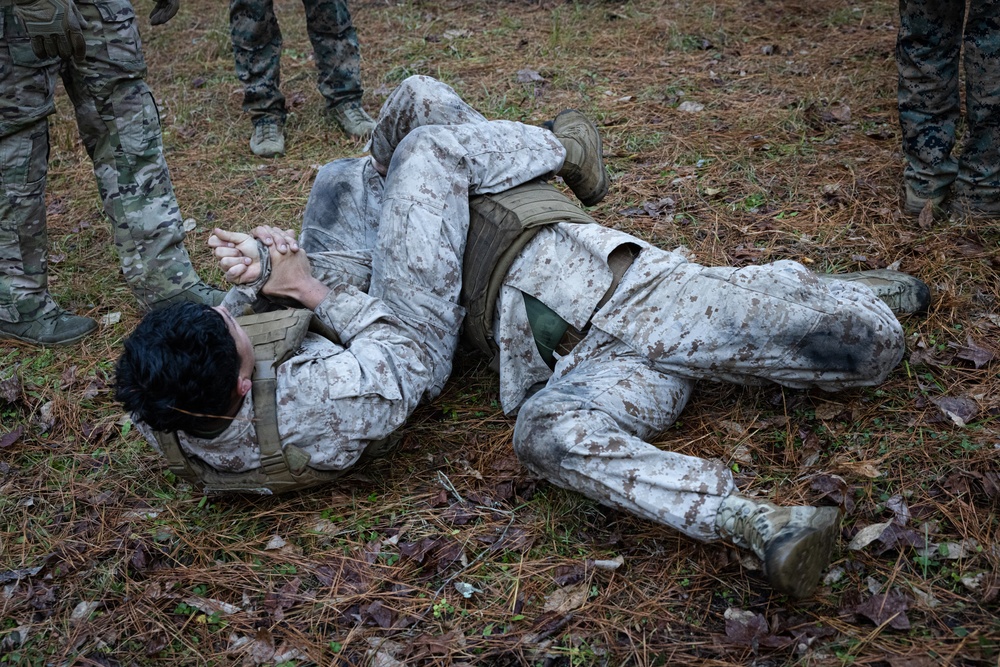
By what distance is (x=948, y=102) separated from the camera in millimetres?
4199

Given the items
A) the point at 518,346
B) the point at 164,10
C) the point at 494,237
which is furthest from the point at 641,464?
the point at 164,10

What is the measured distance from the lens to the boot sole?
7.70ft

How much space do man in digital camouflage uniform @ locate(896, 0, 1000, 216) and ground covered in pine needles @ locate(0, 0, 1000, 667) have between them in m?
0.20

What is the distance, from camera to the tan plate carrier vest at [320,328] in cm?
295

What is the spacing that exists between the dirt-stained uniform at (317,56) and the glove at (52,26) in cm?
223

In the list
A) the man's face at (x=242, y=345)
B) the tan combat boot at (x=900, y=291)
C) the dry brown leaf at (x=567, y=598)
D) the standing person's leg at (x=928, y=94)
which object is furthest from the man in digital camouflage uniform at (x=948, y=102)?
the man's face at (x=242, y=345)

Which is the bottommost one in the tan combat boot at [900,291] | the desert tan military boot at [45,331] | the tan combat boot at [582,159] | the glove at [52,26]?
the desert tan military boot at [45,331]

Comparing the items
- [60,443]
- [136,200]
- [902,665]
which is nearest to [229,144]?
[136,200]

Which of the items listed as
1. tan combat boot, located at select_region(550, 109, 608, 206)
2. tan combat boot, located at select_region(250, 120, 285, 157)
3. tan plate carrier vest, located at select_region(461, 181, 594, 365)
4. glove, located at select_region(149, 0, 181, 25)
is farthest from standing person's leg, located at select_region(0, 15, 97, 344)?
tan combat boot, located at select_region(550, 109, 608, 206)

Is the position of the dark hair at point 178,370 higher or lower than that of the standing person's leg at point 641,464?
higher

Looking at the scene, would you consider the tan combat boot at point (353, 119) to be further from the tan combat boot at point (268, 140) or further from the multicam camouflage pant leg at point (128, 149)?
the multicam camouflage pant leg at point (128, 149)

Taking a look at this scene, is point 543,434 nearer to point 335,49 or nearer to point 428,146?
point 428,146

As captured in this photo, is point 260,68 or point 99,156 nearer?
point 99,156

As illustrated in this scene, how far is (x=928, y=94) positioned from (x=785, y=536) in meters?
2.93
